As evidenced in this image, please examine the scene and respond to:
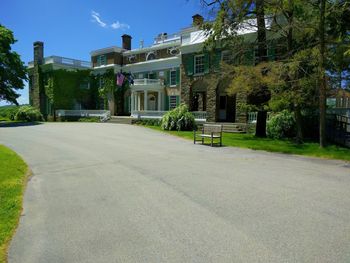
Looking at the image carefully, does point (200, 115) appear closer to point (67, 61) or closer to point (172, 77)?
point (172, 77)

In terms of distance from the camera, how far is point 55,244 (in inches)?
162

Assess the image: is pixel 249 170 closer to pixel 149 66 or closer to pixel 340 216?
pixel 340 216

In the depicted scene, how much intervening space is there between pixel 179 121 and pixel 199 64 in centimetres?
717

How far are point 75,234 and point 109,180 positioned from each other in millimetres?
3221

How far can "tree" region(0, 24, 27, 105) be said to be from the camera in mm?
34531

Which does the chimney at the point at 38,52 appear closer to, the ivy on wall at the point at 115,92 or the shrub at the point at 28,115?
the shrub at the point at 28,115

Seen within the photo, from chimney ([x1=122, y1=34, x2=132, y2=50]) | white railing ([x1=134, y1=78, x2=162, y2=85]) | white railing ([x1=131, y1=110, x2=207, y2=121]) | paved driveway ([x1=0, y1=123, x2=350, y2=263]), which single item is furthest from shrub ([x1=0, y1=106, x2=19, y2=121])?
paved driveway ([x1=0, y1=123, x2=350, y2=263])

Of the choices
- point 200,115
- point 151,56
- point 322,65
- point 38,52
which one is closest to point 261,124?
point 322,65

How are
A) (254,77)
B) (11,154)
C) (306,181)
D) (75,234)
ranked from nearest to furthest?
(75,234)
(306,181)
(11,154)
(254,77)

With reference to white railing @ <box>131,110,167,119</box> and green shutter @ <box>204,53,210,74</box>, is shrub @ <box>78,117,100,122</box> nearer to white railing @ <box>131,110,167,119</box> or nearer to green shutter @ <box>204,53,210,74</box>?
white railing @ <box>131,110,167,119</box>

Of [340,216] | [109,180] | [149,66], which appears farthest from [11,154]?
[149,66]

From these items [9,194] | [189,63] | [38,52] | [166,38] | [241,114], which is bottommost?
[9,194]

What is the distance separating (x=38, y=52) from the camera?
41906 millimetres

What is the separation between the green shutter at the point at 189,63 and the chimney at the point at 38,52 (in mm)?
24625
